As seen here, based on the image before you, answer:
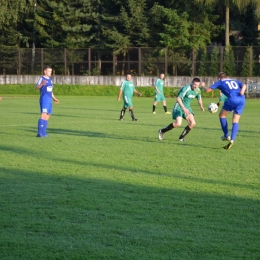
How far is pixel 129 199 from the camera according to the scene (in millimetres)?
7996

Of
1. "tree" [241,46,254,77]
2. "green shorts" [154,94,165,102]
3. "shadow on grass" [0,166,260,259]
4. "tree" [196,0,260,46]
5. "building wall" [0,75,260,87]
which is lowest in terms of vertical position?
"shadow on grass" [0,166,260,259]

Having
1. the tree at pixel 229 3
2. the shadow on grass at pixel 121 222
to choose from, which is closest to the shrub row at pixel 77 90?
the tree at pixel 229 3

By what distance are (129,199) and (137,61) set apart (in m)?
43.9

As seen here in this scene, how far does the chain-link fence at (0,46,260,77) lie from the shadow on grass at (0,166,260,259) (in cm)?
4004

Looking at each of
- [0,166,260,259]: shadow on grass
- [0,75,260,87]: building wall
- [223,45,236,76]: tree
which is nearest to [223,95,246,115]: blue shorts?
[0,166,260,259]: shadow on grass

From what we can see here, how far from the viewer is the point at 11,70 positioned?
53406 millimetres

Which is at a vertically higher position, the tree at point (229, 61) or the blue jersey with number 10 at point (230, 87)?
the tree at point (229, 61)

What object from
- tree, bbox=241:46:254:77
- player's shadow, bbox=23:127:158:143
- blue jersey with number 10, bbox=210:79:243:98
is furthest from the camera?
tree, bbox=241:46:254:77

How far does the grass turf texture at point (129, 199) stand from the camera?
5.81 m

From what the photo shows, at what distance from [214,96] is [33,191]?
37.6 metres

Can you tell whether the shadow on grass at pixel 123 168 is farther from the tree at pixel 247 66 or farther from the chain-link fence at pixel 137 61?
the chain-link fence at pixel 137 61

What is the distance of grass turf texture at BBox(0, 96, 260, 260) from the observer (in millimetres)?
5809

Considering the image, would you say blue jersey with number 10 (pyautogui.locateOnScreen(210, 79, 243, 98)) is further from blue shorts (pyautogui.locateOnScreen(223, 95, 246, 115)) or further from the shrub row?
the shrub row

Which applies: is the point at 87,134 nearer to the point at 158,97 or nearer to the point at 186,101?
the point at 186,101
